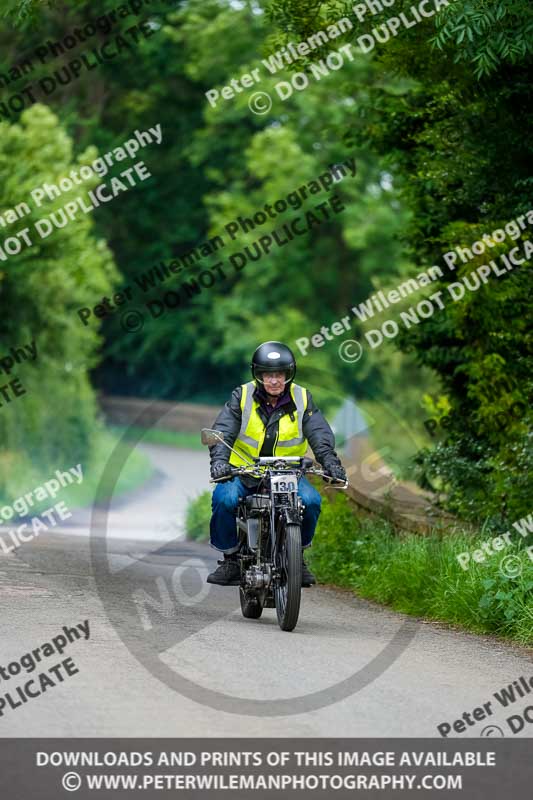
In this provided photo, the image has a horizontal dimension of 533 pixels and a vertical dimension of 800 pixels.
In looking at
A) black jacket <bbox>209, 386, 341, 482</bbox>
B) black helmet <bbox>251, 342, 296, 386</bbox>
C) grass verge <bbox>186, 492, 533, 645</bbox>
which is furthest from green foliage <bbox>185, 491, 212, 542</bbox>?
black helmet <bbox>251, 342, 296, 386</bbox>

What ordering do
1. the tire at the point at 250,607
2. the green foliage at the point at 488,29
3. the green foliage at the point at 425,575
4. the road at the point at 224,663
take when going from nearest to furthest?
the road at the point at 224,663 < the green foliage at the point at 425,575 < the tire at the point at 250,607 < the green foliage at the point at 488,29

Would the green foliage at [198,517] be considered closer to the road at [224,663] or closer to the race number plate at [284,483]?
the road at [224,663]

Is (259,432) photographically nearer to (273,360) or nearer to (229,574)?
(273,360)

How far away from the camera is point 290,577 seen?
10.5m

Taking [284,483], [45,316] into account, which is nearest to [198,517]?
[284,483]

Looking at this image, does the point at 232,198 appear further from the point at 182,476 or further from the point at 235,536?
the point at 235,536

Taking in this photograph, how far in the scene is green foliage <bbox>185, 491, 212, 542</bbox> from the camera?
71.6 feet

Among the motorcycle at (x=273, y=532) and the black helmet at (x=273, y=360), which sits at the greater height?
the black helmet at (x=273, y=360)

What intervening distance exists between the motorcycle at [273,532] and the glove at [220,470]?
0.21 feet

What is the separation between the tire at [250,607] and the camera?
11664 mm

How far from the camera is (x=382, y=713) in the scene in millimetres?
8008

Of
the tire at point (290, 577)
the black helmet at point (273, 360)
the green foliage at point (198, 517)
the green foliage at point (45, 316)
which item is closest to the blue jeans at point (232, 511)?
the tire at point (290, 577)
